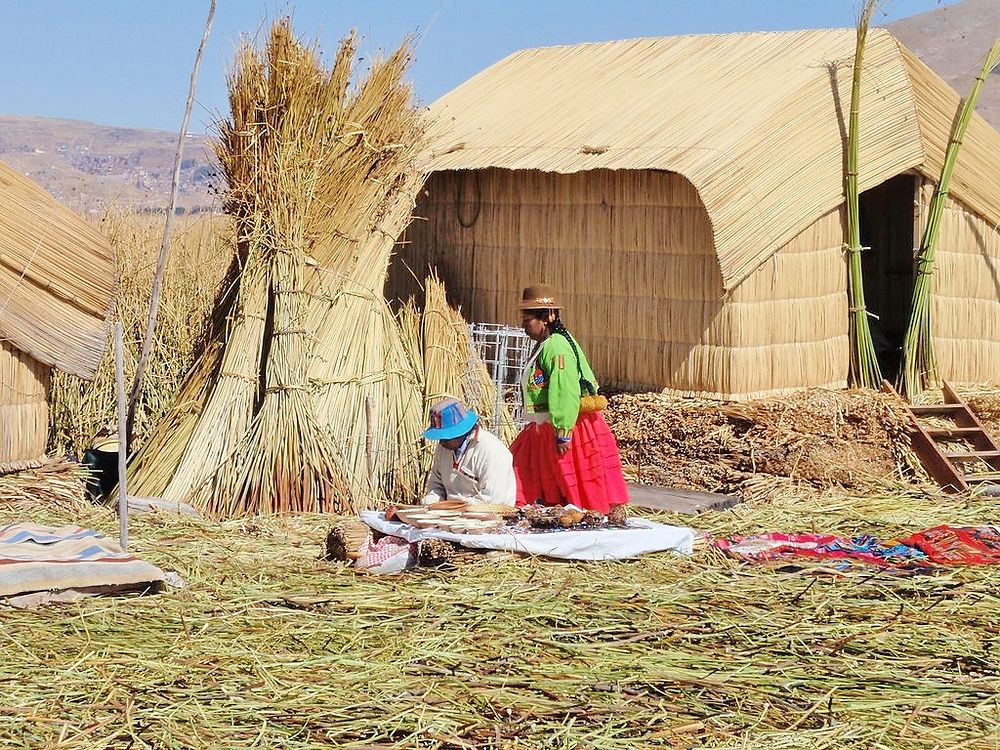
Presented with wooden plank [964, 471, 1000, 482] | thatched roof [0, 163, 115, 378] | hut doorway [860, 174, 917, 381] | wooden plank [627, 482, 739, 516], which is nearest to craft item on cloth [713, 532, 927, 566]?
wooden plank [627, 482, 739, 516]

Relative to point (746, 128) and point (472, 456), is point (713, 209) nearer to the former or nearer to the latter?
point (746, 128)

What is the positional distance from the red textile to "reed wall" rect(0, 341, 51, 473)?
4166 millimetres

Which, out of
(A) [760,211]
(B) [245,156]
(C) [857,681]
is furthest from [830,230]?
(C) [857,681]

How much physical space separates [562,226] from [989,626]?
17.2 feet

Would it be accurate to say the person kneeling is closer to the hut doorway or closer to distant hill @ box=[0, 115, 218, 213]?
the hut doorway

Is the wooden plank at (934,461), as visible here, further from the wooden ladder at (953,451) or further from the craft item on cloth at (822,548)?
the craft item on cloth at (822,548)

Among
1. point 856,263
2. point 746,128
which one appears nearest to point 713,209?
point 746,128

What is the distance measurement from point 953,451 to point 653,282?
83.2 inches

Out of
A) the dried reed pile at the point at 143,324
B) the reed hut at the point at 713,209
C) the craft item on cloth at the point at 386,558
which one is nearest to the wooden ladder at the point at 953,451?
the reed hut at the point at 713,209

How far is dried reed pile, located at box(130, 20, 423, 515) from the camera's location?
24.4 ft

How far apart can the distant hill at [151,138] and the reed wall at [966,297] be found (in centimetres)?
3885

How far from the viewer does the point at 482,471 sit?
252 inches

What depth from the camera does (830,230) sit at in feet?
30.4

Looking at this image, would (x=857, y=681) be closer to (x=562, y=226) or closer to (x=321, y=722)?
(x=321, y=722)
